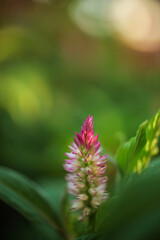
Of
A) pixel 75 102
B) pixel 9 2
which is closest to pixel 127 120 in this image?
pixel 75 102

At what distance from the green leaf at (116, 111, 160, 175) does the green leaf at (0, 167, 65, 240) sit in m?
0.27

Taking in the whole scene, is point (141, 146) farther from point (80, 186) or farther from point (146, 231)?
point (146, 231)

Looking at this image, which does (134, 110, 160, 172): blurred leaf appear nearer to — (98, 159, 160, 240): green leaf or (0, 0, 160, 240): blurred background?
(98, 159, 160, 240): green leaf

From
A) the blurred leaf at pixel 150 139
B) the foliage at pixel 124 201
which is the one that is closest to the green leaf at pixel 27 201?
the foliage at pixel 124 201

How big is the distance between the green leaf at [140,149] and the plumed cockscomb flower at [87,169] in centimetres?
7

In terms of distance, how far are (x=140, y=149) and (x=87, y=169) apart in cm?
14

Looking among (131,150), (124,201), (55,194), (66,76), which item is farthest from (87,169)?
(66,76)

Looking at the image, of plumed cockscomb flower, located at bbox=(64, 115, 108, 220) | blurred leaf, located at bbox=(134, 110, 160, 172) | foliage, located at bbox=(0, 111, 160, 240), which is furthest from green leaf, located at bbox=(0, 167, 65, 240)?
blurred leaf, located at bbox=(134, 110, 160, 172)

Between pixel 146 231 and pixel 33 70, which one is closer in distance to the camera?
pixel 146 231

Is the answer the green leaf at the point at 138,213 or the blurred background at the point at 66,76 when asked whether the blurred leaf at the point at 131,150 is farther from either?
the blurred background at the point at 66,76

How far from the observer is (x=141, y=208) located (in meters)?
0.45

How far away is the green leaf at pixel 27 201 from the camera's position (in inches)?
31.6

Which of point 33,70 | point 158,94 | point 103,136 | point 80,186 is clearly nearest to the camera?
point 80,186

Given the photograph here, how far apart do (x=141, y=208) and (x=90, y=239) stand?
0.66 feet
